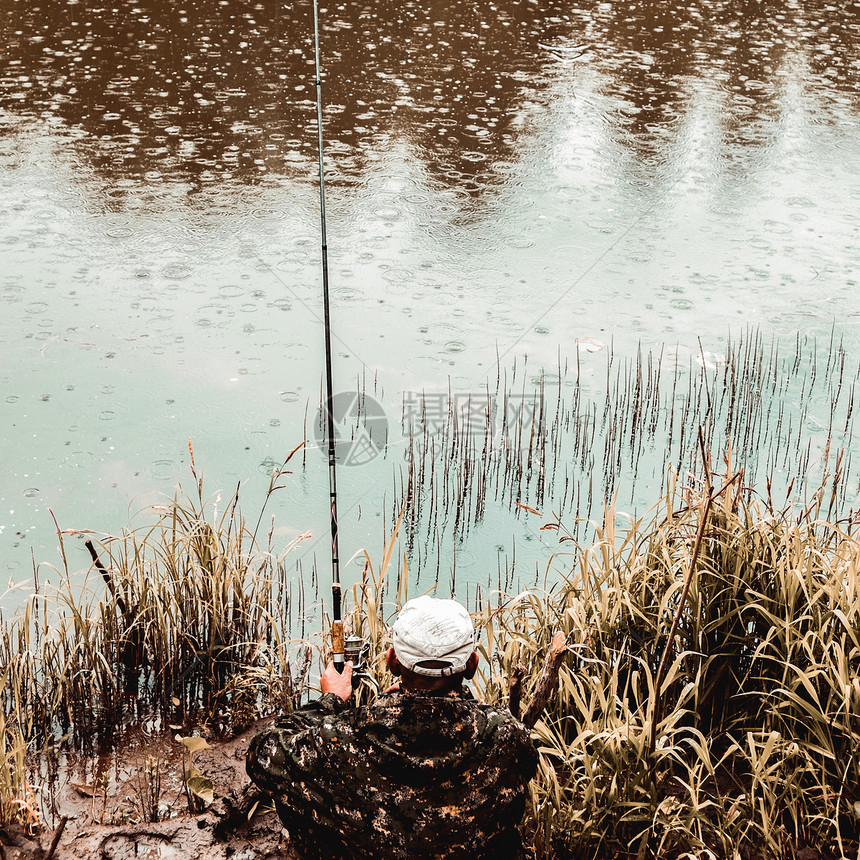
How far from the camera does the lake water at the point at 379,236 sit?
4.09 m

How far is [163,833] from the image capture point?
2346mm

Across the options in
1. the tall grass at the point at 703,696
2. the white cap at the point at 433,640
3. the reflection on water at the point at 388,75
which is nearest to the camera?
the white cap at the point at 433,640

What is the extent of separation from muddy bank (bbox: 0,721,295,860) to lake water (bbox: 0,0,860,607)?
3.25 feet

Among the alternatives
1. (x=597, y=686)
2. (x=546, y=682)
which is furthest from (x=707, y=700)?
(x=546, y=682)

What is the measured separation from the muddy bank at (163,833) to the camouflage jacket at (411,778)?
568 mm

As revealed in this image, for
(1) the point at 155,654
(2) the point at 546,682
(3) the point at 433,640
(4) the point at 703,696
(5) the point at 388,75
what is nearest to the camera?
(3) the point at 433,640

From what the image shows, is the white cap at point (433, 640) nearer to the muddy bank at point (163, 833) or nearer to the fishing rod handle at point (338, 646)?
the fishing rod handle at point (338, 646)

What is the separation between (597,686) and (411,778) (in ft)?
A: 2.69

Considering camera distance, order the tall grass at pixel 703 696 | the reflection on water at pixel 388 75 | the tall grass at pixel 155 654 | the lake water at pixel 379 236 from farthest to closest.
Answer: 1. the reflection on water at pixel 388 75
2. the lake water at pixel 379 236
3. the tall grass at pixel 155 654
4. the tall grass at pixel 703 696

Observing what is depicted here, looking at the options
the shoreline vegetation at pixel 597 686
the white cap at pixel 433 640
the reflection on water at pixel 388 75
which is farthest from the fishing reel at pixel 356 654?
the reflection on water at pixel 388 75

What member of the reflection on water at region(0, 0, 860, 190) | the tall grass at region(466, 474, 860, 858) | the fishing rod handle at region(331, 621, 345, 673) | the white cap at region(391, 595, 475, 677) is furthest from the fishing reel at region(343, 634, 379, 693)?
the reflection on water at region(0, 0, 860, 190)

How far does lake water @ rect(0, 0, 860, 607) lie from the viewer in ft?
13.4

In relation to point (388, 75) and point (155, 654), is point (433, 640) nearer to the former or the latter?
point (155, 654)

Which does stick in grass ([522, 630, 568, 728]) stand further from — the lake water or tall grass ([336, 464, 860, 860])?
the lake water
